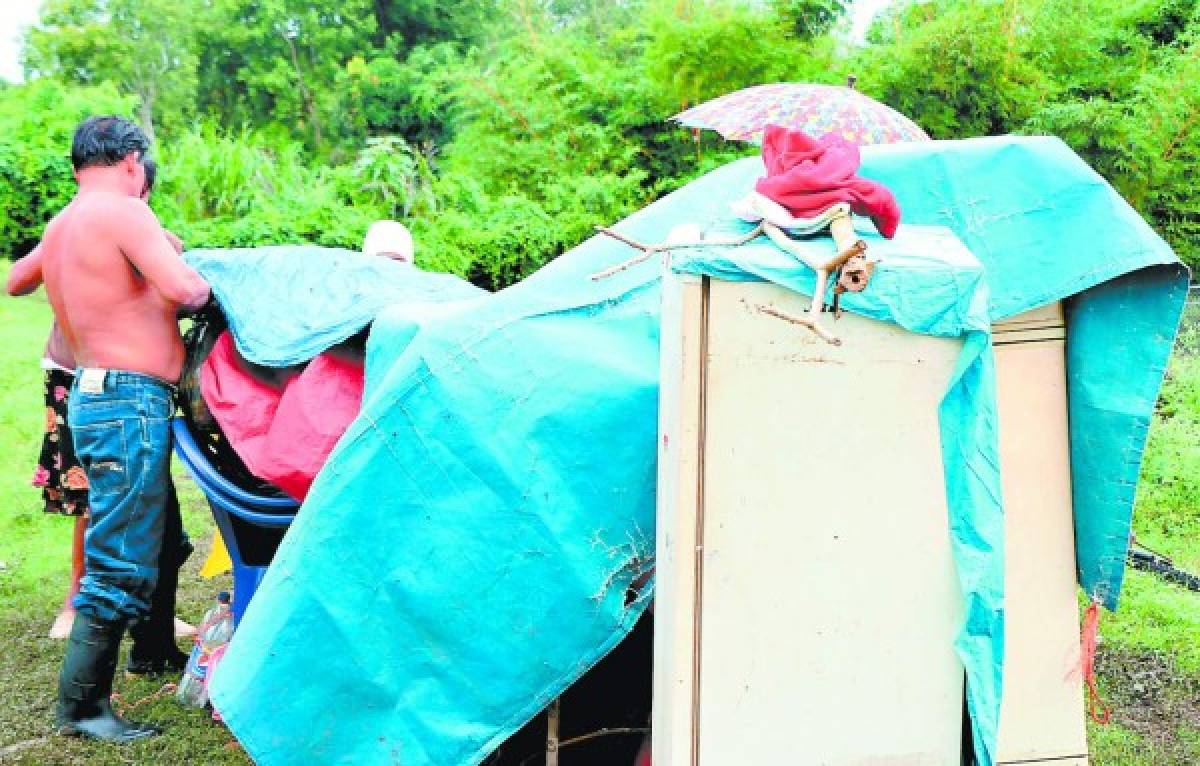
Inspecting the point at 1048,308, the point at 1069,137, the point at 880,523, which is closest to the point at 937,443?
the point at 880,523

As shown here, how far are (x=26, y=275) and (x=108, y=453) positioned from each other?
844 mm

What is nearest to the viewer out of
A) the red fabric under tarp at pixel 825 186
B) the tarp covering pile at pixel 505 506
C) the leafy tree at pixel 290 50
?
the red fabric under tarp at pixel 825 186

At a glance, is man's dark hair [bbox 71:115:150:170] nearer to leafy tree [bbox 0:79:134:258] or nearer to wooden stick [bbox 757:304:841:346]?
wooden stick [bbox 757:304:841:346]

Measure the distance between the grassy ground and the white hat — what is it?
1645 mm

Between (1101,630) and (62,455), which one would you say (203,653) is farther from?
(1101,630)

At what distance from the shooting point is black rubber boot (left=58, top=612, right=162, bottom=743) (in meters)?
3.41

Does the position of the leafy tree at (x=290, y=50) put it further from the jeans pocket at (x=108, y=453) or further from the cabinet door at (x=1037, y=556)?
the cabinet door at (x=1037, y=556)

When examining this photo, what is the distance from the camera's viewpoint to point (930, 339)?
7.02 ft

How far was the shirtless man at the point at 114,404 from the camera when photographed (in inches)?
134

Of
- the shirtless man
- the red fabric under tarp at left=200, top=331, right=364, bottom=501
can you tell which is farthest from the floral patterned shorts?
the red fabric under tarp at left=200, top=331, right=364, bottom=501

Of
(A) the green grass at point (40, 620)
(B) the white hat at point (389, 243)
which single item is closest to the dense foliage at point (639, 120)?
(A) the green grass at point (40, 620)

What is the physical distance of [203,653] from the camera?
3.66m

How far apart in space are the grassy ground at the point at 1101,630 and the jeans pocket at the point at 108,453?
0.76 m

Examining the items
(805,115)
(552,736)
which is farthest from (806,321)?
(805,115)
